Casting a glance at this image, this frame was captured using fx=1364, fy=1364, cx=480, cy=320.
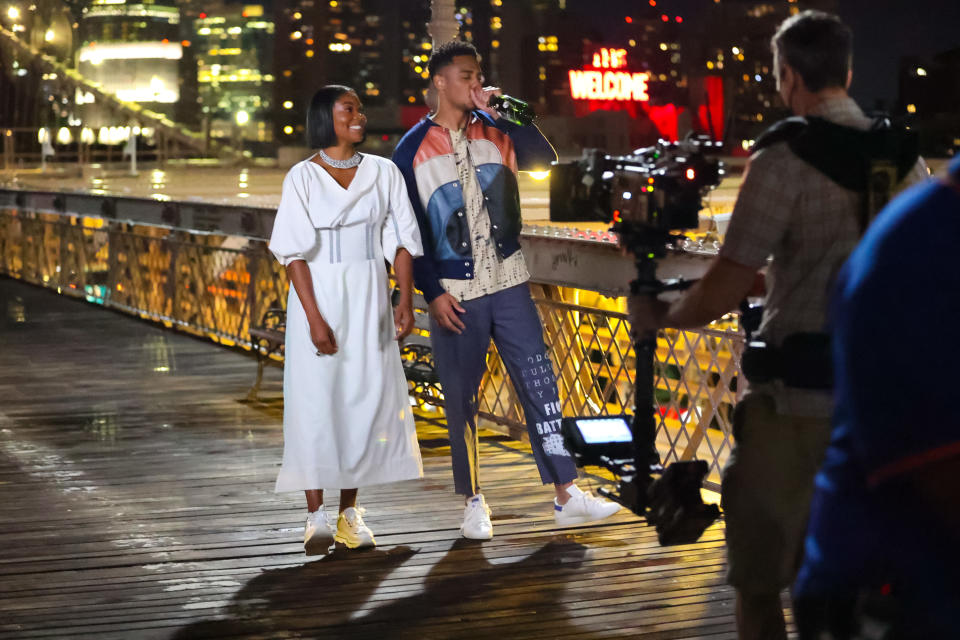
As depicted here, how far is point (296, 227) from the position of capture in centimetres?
464

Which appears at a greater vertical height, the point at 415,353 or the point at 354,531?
the point at 415,353

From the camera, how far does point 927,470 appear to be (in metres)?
1.49

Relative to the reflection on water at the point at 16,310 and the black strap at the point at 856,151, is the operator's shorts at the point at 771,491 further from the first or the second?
the reflection on water at the point at 16,310

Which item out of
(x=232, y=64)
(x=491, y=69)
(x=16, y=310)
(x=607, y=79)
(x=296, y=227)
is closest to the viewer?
(x=296, y=227)

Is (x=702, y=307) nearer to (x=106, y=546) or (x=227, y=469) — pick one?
(x=106, y=546)

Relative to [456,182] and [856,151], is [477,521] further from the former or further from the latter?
[856,151]

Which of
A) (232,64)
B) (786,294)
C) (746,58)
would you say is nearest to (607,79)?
(746,58)

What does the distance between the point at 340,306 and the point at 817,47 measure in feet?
7.90

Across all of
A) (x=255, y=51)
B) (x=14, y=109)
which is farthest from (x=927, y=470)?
(x=255, y=51)

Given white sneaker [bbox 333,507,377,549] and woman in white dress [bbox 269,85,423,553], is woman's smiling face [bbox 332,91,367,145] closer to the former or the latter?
woman in white dress [bbox 269,85,423,553]

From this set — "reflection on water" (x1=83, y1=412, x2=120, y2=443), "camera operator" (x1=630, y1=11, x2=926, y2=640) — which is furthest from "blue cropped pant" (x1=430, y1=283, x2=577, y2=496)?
"reflection on water" (x1=83, y1=412, x2=120, y2=443)

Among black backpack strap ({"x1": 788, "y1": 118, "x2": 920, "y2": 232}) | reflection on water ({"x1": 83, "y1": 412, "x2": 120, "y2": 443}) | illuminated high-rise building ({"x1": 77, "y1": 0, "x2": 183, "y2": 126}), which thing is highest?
illuminated high-rise building ({"x1": 77, "y1": 0, "x2": 183, "y2": 126})

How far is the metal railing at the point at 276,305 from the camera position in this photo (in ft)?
21.2

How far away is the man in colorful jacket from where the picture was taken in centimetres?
482
